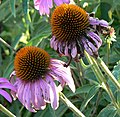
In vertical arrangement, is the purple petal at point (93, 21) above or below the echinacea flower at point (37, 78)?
above

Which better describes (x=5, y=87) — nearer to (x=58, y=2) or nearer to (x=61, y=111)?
(x=58, y=2)

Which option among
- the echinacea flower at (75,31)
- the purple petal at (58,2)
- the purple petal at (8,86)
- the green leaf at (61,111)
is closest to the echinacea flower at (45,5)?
the purple petal at (58,2)

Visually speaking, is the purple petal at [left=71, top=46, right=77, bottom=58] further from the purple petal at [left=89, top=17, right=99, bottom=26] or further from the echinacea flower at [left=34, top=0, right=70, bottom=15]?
the echinacea flower at [left=34, top=0, right=70, bottom=15]

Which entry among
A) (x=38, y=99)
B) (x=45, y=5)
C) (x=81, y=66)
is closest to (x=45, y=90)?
(x=38, y=99)

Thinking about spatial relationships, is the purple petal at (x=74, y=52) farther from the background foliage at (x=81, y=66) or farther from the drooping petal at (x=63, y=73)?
the background foliage at (x=81, y=66)

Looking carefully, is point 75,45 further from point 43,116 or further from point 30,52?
point 43,116

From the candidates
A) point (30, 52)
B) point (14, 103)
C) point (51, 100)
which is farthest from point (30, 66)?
point (14, 103)

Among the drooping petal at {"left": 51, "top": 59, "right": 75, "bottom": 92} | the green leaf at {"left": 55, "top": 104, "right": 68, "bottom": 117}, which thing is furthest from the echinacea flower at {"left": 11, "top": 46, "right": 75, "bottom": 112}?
the green leaf at {"left": 55, "top": 104, "right": 68, "bottom": 117}
